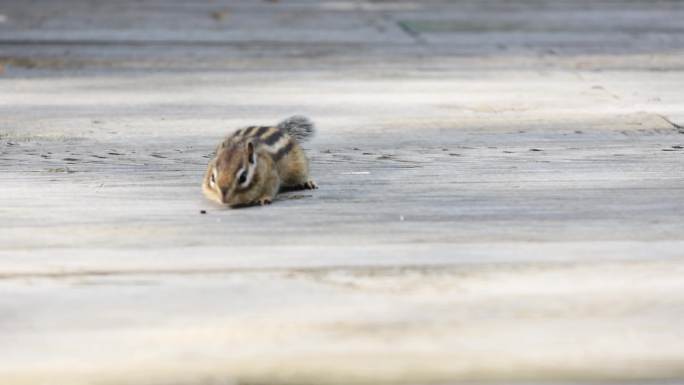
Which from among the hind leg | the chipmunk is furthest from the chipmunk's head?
the hind leg

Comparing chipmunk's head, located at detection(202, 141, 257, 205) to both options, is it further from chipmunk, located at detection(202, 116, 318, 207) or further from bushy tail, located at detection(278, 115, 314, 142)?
bushy tail, located at detection(278, 115, 314, 142)

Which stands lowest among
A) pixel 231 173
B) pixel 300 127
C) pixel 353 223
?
pixel 353 223

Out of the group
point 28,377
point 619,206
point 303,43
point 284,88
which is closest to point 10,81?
point 284,88

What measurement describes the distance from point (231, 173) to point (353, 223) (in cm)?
38

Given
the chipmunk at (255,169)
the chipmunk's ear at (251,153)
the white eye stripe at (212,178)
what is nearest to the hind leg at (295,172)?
A: the chipmunk at (255,169)

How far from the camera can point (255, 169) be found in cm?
355

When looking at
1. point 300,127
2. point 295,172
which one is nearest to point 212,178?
point 295,172

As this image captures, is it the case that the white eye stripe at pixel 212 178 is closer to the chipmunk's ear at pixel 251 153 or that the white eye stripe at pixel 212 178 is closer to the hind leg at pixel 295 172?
the chipmunk's ear at pixel 251 153

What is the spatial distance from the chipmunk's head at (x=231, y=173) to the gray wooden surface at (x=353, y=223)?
53mm

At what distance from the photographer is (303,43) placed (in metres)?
7.41

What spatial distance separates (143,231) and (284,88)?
2641mm

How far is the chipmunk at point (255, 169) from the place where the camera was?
3496 millimetres

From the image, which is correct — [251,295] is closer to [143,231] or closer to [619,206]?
[143,231]

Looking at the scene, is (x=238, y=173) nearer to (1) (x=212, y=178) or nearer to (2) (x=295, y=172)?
(1) (x=212, y=178)
